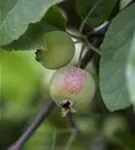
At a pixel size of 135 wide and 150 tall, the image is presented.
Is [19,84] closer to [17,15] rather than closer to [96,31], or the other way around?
[96,31]

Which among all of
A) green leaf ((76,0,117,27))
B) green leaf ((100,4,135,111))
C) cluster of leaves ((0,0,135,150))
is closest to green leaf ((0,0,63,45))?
cluster of leaves ((0,0,135,150))

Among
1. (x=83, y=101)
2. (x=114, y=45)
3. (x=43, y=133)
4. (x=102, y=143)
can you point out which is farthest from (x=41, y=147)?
(x=114, y=45)

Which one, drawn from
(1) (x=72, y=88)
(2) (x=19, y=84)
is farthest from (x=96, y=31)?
(2) (x=19, y=84)

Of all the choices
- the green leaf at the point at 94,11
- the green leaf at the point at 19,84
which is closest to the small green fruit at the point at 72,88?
the green leaf at the point at 94,11

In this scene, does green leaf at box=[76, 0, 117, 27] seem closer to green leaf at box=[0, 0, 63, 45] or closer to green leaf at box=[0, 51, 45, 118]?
green leaf at box=[0, 0, 63, 45]

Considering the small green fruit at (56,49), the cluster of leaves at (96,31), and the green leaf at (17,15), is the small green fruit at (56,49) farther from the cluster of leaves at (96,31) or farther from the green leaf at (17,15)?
the green leaf at (17,15)

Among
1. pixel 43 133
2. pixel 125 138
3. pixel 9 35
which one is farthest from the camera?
pixel 43 133

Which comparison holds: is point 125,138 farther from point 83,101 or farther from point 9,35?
point 9,35
